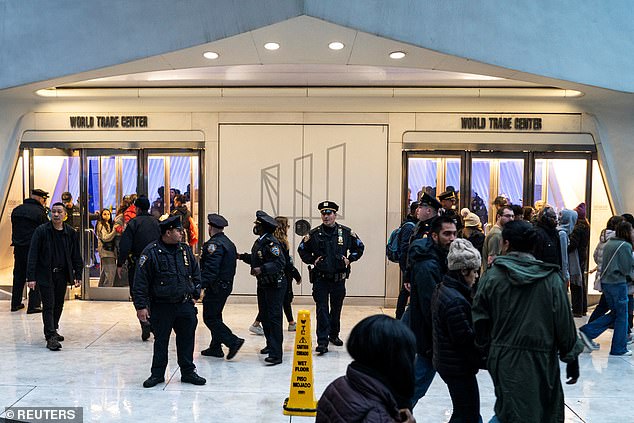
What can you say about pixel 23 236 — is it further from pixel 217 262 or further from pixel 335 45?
pixel 335 45

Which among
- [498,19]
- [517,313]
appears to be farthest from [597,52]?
[517,313]

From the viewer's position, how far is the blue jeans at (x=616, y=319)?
7520 millimetres

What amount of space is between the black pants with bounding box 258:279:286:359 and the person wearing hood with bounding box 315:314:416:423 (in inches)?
191

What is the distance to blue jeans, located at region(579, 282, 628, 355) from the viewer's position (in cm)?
752

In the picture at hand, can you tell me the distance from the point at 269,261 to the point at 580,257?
5591 millimetres

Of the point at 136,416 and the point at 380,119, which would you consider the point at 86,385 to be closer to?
the point at 136,416

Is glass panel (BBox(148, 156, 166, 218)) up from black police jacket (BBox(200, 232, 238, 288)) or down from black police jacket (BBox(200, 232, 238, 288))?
up

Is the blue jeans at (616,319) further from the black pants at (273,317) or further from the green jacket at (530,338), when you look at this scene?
the green jacket at (530,338)

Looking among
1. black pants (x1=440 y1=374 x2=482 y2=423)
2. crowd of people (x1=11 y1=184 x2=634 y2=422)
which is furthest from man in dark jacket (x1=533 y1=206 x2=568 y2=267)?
black pants (x1=440 y1=374 x2=482 y2=423)

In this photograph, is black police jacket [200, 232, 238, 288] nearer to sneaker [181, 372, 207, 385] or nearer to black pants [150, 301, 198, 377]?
black pants [150, 301, 198, 377]

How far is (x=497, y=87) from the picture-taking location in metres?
10.4

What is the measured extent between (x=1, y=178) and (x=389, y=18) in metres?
7.81

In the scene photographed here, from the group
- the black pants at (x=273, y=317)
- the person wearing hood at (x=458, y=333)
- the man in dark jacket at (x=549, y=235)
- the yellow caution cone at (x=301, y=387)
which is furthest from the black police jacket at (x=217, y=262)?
the man in dark jacket at (x=549, y=235)

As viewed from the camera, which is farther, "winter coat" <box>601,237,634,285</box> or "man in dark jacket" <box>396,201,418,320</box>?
"man in dark jacket" <box>396,201,418,320</box>
